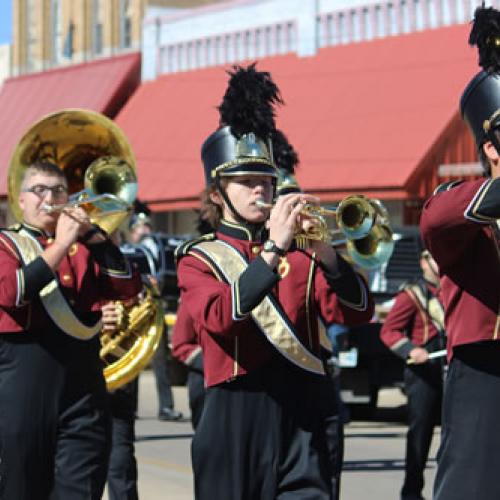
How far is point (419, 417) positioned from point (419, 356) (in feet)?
1.47

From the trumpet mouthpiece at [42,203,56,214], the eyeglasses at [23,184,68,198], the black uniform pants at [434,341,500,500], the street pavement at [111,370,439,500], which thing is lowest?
the street pavement at [111,370,439,500]

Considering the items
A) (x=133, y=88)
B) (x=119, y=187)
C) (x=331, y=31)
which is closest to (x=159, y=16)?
(x=133, y=88)

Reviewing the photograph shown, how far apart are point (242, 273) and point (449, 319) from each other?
81cm

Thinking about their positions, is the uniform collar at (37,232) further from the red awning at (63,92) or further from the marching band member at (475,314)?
the red awning at (63,92)

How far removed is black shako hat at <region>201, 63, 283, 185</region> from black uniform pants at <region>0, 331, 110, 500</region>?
1.11 m

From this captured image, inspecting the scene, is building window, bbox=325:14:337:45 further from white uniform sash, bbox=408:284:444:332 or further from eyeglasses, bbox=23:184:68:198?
eyeglasses, bbox=23:184:68:198

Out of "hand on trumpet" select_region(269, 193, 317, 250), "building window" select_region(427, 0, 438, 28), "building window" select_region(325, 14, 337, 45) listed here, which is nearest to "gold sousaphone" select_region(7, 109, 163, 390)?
"hand on trumpet" select_region(269, 193, 317, 250)

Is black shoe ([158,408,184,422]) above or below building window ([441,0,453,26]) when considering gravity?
below

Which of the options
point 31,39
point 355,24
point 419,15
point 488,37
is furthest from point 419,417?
point 31,39

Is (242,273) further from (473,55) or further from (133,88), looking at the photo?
(133,88)

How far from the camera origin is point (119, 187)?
795 centimetres

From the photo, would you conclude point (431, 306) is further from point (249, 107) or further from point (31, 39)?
point (31, 39)

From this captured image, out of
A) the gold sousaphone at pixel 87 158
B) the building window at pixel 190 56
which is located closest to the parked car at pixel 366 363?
the gold sousaphone at pixel 87 158

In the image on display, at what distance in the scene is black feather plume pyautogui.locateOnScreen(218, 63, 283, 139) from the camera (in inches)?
247
